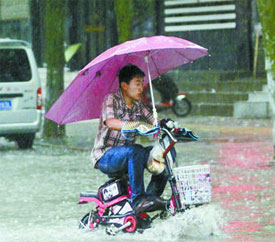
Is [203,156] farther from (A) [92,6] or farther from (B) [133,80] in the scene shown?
(A) [92,6]

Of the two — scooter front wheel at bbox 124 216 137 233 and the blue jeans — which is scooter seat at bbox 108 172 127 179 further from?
scooter front wheel at bbox 124 216 137 233

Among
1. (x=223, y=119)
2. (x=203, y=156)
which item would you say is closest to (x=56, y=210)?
(x=203, y=156)

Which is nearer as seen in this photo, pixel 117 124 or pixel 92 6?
pixel 117 124

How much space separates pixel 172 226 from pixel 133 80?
1.38 m

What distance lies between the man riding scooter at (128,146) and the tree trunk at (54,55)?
32.2 ft

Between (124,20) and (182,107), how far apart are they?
6.60 meters

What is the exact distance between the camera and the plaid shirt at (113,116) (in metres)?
8.20

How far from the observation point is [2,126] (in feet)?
54.4

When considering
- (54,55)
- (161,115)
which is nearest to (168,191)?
(54,55)

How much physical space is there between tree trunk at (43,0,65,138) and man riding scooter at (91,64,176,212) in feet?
32.2

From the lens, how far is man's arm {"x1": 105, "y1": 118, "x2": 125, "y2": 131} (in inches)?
315

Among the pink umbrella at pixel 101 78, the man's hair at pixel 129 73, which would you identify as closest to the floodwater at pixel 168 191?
the pink umbrella at pixel 101 78

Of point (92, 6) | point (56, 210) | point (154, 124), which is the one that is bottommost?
point (56, 210)

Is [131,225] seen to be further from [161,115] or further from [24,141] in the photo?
[161,115]
